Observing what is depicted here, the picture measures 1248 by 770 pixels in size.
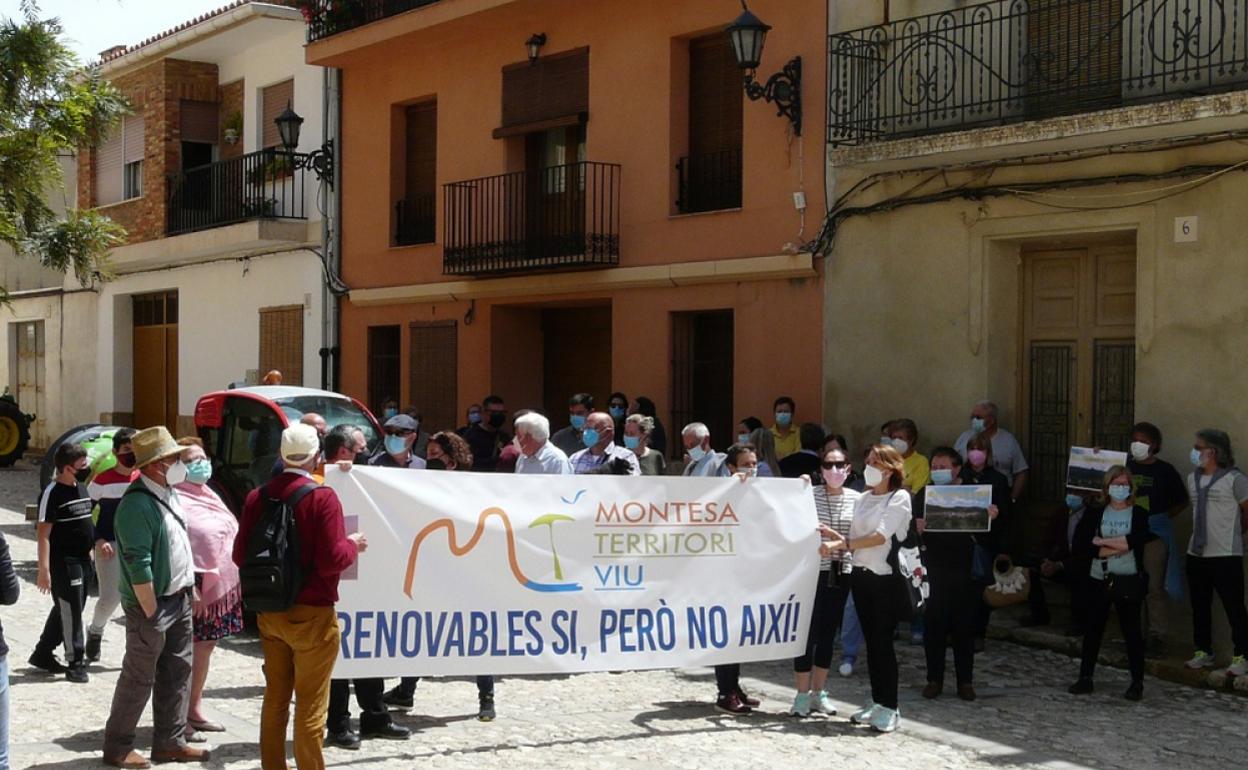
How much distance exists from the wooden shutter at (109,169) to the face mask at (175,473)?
1980 cm

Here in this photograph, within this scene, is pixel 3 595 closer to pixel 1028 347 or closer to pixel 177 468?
pixel 177 468

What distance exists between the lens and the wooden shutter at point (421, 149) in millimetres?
20078

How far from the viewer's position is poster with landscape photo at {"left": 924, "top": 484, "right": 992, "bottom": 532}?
30.8ft

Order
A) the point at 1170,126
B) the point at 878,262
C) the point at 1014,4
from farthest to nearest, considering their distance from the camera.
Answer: the point at 878,262 → the point at 1014,4 → the point at 1170,126

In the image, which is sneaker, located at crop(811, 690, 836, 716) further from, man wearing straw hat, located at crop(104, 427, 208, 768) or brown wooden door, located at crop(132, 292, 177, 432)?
brown wooden door, located at crop(132, 292, 177, 432)

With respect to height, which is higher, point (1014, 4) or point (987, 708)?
point (1014, 4)

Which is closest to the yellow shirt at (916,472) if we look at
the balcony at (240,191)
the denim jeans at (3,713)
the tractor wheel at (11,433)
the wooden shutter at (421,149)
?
the denim jeans at (3,713)

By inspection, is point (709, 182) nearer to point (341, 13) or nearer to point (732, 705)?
point (341, 13)

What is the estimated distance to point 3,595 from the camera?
610 centimetres

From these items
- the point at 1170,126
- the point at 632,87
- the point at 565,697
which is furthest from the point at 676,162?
the point at 565,697

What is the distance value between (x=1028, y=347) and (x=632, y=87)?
225 inches

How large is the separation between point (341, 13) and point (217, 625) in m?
14.2

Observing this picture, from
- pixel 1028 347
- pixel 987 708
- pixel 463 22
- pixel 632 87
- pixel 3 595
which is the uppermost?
pixel 463 22

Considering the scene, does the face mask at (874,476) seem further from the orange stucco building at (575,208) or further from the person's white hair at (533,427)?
the orange stucco building at (575,208)
